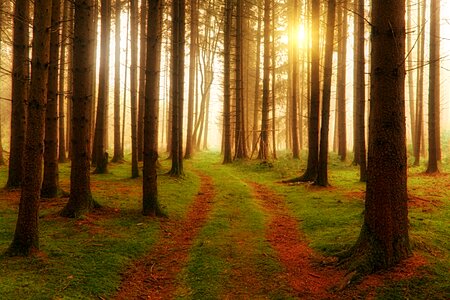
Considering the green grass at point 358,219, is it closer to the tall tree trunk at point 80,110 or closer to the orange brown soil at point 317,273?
the orange brown soil at point 317,273

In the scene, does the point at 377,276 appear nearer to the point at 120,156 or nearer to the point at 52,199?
the point at 52,199

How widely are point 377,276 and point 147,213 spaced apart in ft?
19.6

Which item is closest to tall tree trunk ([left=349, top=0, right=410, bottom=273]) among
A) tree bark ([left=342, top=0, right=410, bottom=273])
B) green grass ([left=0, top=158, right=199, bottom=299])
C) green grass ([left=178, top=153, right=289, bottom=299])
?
tree bark ([left=342, top=0, right=410, bottom=273])

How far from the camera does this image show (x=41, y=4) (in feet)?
20.4

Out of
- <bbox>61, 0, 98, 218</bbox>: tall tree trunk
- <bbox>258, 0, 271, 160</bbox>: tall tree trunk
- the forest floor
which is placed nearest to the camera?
the forest floor

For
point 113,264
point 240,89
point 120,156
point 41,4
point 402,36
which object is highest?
point 240,89

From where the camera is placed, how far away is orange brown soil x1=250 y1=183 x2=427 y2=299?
227 inches

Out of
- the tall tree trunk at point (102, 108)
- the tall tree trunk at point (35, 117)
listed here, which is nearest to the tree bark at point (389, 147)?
the tall tree trunk at point (35, 117)

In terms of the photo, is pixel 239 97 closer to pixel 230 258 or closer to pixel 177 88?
pixel 177 88

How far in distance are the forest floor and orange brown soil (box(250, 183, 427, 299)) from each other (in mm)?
16

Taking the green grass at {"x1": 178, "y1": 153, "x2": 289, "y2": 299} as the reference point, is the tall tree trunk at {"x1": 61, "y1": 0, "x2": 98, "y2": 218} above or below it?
above

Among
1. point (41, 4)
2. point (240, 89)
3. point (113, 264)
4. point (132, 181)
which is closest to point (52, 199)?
point (132, 181)

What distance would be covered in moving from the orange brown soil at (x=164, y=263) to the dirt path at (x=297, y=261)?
179cm

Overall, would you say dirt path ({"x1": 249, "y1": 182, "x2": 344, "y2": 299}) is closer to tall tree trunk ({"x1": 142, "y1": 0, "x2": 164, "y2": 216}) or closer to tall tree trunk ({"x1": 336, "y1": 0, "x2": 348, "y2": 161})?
tall tree trunk ({"x1": 142, "y1": 0, "x2": 164, "y2": 216})
